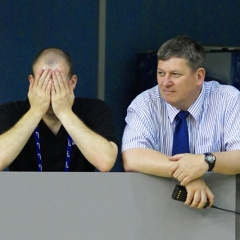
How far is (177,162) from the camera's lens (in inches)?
92.2

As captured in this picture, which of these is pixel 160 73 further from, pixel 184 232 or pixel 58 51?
pixel 184 232

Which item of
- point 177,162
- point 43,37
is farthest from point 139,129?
point 43,37

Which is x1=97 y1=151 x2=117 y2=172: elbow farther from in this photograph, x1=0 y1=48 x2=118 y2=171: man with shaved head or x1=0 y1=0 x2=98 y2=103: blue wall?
x1=0 y1=0 x2=98 y2=103: blue wall

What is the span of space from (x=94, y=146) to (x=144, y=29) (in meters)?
1.97

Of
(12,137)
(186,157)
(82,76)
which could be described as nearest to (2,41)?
(82,76)

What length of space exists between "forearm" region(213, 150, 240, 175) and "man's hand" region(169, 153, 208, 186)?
52 mm

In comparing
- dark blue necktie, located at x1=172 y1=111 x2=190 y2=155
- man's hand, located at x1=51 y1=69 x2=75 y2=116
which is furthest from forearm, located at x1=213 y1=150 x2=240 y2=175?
man's hand, located at x1=51 y1=69 x2=75 y2=116

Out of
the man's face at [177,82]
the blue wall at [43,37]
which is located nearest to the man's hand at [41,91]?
the man's face at [177,82]

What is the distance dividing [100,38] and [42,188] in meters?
2.25

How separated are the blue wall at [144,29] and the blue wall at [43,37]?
Answer: 0.41 ft

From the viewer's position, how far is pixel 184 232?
2334mm

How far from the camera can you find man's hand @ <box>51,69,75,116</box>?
8.89ft

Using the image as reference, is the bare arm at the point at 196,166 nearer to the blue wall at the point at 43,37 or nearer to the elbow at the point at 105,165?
the elbow at the point at 105,165

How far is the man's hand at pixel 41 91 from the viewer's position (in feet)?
8.85
